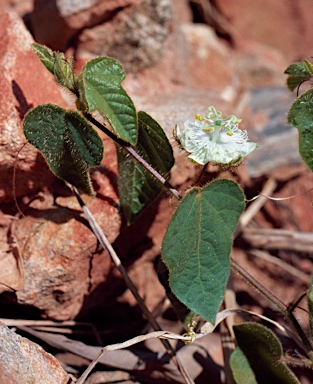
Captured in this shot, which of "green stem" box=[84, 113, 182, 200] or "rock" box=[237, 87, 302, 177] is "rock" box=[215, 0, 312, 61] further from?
"green stem" box=[84, 113, 182, 200]

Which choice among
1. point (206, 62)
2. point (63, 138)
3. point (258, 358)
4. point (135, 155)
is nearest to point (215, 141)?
point (135, 155)

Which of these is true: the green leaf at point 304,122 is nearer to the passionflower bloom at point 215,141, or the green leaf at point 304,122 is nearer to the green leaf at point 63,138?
the passionflower bloom at point 215,141

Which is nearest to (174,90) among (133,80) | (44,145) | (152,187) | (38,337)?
(133,80)

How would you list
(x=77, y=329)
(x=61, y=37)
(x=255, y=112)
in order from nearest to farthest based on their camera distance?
(x=77, y=329)
(x=61, y=37)
(x=255, y=112)

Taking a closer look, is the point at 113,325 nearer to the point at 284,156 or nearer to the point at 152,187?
the point at 152,187

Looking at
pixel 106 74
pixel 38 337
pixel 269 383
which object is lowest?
pixel 38 337

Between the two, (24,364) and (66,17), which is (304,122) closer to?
(24,364)

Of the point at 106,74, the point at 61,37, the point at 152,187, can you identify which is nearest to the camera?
the point at 106,74
